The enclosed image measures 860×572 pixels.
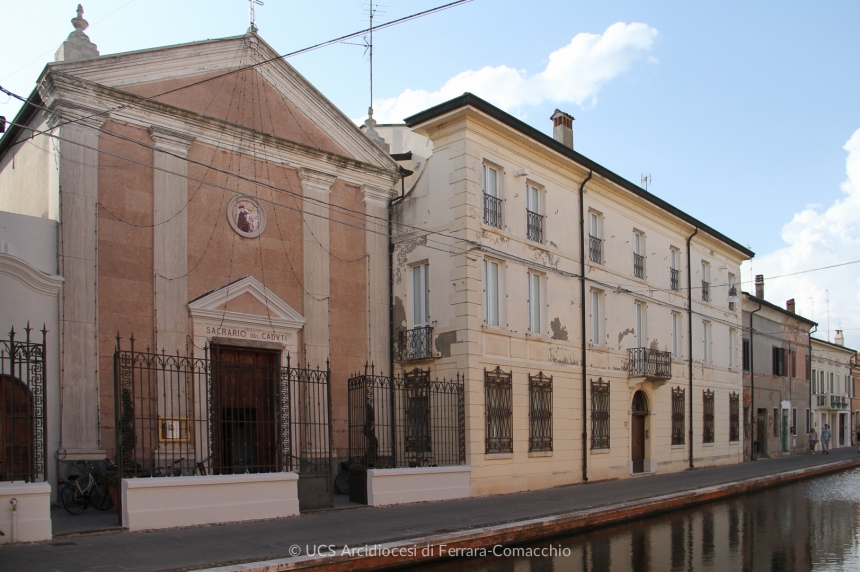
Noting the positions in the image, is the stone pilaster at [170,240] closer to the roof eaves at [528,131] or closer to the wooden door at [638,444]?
the roof eaves at [528,131]

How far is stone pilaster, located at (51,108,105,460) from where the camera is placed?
544 inches

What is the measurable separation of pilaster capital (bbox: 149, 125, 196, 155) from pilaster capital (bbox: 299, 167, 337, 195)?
2.81 metres

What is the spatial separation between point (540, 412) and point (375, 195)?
680 cm

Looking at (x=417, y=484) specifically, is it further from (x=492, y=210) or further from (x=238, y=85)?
(x=238, y=85)

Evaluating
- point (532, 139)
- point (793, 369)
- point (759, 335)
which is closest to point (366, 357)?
point (532, 139)

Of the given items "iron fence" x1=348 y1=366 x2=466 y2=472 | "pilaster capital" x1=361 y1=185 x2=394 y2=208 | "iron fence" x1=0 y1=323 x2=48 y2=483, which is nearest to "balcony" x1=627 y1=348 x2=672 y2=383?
"iron fence" x1=348 y1=366 x2=466 y2=472

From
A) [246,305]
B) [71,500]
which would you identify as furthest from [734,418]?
[71,500]

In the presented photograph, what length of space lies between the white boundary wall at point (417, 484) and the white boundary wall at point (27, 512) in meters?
6.15

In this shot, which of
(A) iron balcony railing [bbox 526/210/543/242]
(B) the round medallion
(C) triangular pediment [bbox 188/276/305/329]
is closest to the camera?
(C) triangular pediment [bbox 188/276/305/329]

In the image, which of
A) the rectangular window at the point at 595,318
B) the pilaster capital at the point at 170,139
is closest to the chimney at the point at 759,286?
the rectangular window at the point at 595,318

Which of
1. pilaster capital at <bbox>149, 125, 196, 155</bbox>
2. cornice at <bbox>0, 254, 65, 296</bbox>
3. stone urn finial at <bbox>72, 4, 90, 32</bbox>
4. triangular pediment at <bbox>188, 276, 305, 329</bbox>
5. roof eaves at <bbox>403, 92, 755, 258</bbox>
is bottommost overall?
triangular pediment at <bbox>188, 276, 305, 329</bbox>

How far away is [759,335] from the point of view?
36500mm

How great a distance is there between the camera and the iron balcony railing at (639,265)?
25328 mm

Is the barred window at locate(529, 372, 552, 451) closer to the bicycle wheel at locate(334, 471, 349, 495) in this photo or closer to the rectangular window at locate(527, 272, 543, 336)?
the rectangular window at locate(527, 272, 543, 336)
